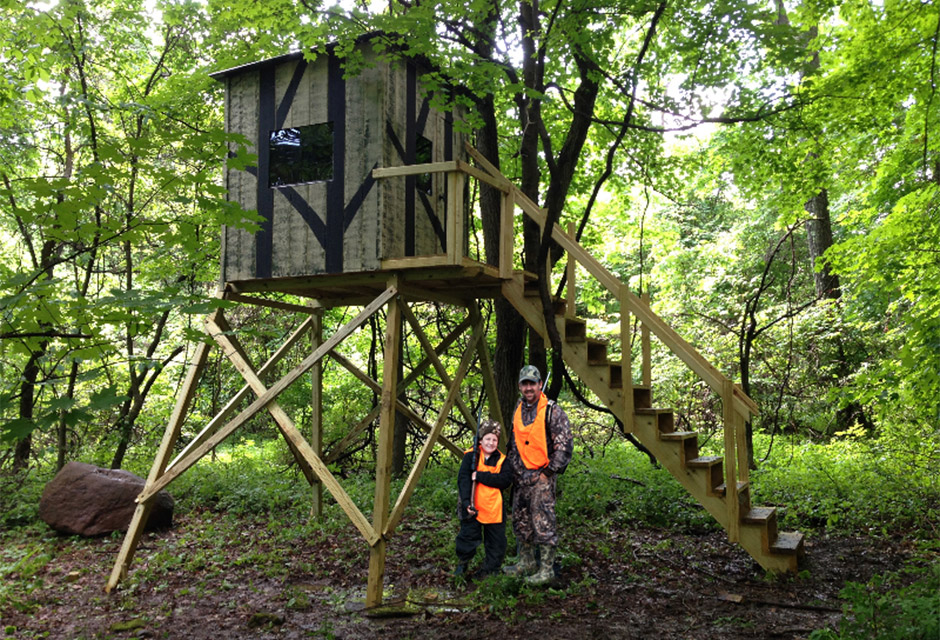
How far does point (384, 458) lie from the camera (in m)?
7.16

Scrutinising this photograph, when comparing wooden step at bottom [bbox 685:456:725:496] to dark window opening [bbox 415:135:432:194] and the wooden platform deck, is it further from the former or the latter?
dark window opening [bbox 415:135:432:194]

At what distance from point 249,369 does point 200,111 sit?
487 cm

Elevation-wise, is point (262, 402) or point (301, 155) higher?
point (301, 155)

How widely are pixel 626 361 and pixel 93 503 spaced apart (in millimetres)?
7730

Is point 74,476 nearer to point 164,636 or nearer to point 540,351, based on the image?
point 164,636

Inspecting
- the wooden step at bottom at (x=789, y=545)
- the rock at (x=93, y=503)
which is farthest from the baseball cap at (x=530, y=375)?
the rock at (x=93, y=503)

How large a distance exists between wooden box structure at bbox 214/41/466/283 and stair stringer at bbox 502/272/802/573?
8.05 ft

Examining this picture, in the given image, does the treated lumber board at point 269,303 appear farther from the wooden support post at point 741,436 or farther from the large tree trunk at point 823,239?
the large tree trunk at point 823,239

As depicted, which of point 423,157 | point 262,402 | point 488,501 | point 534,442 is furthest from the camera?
point 423,157

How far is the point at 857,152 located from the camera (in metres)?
10.4

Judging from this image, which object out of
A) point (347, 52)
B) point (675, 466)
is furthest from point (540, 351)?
point (347, 52)

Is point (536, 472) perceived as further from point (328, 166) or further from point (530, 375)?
point (328, 166)

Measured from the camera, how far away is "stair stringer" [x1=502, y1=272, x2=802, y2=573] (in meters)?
6.75

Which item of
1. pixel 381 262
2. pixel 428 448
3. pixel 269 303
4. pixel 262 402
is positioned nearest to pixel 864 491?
pixel 428 448
